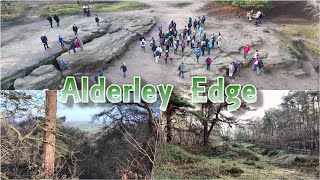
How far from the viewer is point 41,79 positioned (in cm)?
1505

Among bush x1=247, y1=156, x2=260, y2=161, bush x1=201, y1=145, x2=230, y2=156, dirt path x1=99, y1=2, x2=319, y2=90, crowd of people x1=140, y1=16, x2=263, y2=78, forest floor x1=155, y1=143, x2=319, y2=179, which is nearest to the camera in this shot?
forest floor x1=155, y1=143, x2=319, y2=179

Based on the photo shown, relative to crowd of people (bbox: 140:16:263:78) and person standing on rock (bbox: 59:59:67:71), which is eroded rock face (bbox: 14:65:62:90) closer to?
person standing on rock (bbox: 59:59:67:71)

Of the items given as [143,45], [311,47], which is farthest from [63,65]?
[311,47]

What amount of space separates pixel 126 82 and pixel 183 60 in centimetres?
251

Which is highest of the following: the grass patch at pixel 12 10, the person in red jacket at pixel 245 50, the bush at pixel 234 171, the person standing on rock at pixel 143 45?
the grass patch at pixel 12 10

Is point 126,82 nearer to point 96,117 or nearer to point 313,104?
point 96,117

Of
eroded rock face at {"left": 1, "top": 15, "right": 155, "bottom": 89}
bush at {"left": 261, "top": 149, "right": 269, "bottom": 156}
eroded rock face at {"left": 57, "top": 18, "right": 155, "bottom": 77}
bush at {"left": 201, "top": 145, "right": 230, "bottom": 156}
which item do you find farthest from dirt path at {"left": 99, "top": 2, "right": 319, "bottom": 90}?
bush at {"left": 261, "top": 149, "right": 269, "bottom": 156}

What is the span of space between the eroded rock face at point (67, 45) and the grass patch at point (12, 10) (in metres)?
0.74

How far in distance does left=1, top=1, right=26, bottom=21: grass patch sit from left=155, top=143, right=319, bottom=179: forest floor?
9187 mm

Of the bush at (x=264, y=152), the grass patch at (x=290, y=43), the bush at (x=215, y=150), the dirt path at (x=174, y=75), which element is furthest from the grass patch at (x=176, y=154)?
the grass patch at (x=290, y=43)

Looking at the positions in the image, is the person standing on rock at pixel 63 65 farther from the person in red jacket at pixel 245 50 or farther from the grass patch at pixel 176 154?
the person in red jacket at pixel 245 50

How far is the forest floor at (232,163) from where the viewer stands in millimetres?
14180

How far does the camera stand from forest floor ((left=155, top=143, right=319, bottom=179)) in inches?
558

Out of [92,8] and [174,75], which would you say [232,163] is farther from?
[92,8]
